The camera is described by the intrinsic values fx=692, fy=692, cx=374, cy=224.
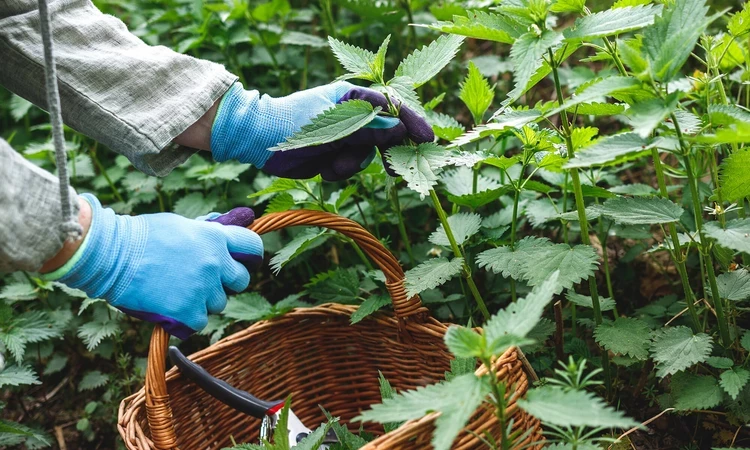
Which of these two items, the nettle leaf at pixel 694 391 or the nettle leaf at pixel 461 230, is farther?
the nettle leaf at pixel 461 230

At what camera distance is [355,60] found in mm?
1368

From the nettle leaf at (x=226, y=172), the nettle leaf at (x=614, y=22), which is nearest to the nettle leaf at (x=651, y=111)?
the nettle leaf at (x=614, y=22)

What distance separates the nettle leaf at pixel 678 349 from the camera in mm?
1257

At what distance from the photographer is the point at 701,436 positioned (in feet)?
4.98

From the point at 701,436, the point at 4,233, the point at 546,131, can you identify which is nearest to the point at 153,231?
the point at 4,233

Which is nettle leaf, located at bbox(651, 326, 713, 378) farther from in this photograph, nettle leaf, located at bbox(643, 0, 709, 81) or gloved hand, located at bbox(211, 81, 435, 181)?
gloved hand, located at bbox(211, 81, 435, 181)

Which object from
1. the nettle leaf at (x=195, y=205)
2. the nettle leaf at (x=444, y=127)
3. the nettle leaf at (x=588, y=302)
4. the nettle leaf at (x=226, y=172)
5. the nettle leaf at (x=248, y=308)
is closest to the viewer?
the nettle leaf at (x=588, y=302)

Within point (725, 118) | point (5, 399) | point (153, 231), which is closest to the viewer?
point (725, 118)

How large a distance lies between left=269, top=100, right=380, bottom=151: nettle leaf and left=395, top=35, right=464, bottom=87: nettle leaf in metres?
0.11

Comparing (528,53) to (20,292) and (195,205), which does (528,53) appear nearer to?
(195,205)

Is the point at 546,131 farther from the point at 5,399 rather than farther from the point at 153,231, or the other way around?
the point at 5,399

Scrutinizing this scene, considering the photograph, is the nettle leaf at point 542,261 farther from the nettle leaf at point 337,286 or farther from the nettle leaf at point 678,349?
the nettle leaf at point 337,286

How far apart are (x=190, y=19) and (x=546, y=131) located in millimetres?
1753

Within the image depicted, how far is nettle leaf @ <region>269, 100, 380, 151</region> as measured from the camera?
127cm
